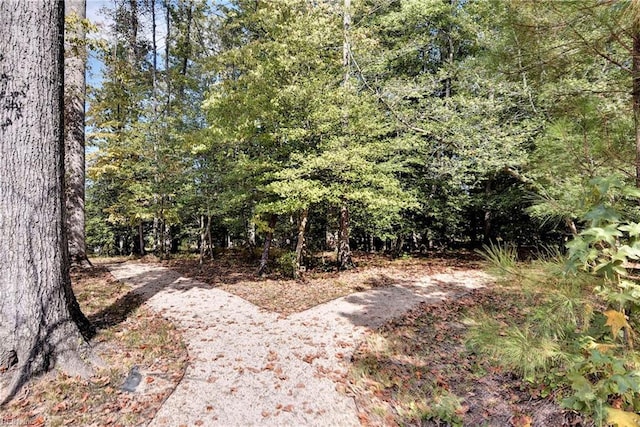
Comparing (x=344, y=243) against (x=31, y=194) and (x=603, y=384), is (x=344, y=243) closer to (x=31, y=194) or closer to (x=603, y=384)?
(x=31, y=194)

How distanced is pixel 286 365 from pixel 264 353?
1.25ft

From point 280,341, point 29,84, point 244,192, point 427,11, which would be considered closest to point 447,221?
point 427,11

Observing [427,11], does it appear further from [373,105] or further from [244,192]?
[244,192]

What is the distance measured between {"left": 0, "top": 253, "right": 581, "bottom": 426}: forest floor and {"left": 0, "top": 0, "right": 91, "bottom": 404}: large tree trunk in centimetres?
40

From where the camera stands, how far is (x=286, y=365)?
3.59 meters

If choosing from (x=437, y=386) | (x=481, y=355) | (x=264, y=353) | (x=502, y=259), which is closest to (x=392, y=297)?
(x=481, y=355)

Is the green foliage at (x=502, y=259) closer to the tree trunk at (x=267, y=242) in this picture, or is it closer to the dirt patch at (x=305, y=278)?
the dirt patch at (x=305, y=278)

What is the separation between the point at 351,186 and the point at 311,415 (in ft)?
17.1

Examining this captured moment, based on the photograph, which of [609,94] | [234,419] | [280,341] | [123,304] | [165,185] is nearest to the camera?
[609,94]

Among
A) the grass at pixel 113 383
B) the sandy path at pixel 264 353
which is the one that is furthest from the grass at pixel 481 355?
the grass at pixel 113 383

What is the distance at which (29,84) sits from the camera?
2932 millimetres

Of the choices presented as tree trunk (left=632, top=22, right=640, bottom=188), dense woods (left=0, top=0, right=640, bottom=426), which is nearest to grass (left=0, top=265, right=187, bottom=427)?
dense woods (left=0, top=0, right=640, bottom=426)

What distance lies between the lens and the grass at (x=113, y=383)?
99.9 inches

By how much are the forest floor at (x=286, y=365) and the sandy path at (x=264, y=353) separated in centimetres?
1
